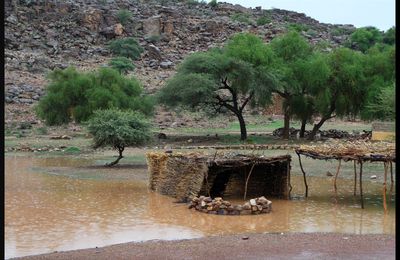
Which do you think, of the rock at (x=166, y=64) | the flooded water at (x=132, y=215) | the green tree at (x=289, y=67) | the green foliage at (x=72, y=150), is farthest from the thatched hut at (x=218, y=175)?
the rock at (x=166, y=64)

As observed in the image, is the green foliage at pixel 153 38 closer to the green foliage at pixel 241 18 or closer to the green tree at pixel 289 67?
the green foliage at pixel 241 18

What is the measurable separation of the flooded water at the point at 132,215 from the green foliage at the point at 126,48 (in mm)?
58438

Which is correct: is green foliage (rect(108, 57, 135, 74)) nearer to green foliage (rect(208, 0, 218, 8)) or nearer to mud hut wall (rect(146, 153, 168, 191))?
green foliage (rect(208, 0, 218, 8))

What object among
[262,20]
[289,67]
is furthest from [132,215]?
[262,20]

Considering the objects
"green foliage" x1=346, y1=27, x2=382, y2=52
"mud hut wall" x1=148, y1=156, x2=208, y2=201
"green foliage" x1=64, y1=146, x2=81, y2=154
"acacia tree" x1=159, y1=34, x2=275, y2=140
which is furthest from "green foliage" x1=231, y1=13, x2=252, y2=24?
"mud hut wall" x1=148, y1=156, x2=208, y2=201

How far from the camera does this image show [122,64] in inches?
2931

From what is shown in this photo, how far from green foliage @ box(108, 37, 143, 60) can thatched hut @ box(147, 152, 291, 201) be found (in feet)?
202

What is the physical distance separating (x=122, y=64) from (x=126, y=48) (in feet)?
28.3

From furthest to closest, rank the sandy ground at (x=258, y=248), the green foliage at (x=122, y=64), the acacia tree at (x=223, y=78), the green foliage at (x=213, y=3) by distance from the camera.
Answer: the green foliage at (x=213, y=3), the green foliage at (x=122, y=64), the acacia tree at (x=223, y=78), the sandy ground at (x=258, y=248)

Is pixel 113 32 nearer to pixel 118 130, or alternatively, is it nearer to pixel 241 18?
pixel 241 18

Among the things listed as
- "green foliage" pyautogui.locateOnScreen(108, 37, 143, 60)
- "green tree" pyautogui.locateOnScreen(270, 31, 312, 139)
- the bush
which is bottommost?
"green tree" pyautogui.locateOnScreen(270, 31, 312, 139)

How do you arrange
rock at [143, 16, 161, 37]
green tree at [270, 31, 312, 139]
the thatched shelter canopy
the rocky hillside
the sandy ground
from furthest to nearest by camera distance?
rock at [143, 16, 161, 37] < the rocky hillside < green tree at [270, 31, 312, 139] < the thatched shelter canopy < the sandy ground

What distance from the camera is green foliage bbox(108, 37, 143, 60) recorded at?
8231 cm

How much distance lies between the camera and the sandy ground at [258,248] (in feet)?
36.9
